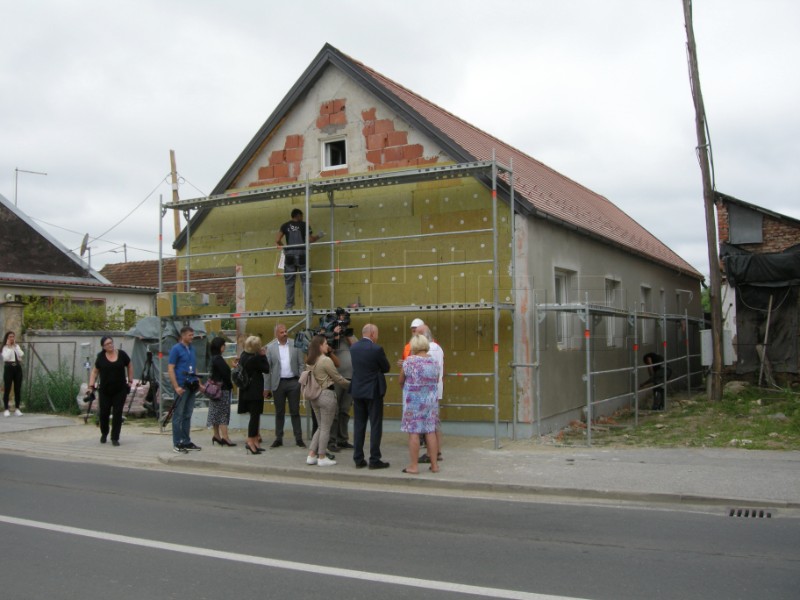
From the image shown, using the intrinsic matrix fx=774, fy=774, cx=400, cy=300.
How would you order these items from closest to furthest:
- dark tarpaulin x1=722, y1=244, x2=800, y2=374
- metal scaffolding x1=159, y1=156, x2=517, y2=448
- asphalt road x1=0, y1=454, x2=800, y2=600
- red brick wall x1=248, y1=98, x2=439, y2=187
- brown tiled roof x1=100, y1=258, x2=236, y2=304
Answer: asphalt road x1=0, y1=454, x2=800, y2=600 < metal scaffolding x1=159, y1=156, x2=517, y2=448 < red brick wall x1=248, y1=98, x2=439, y2=187 < dark tarpaulin x1=722, y1=244, x2=800, y2=374 < brown tiled roof x1=100, y1=258, x2=236, y2=304

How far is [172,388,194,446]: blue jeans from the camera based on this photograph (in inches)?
435

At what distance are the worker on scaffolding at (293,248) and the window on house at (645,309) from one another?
8.75 metres

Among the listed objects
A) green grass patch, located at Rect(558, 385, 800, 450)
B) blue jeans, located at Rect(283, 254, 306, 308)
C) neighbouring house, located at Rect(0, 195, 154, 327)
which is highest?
neighbouring house, located at Rect(0, 195, 154, 327)

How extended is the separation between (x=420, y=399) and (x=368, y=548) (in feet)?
10.7

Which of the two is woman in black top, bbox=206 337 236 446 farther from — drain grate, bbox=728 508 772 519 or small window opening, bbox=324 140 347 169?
drain grate, bbox=728 508 772 519

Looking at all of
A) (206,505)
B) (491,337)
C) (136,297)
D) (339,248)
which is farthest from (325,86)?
(136,297)

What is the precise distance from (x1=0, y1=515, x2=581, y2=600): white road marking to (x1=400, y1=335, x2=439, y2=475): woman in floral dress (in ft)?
11.8

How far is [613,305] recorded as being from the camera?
1595 centimetres

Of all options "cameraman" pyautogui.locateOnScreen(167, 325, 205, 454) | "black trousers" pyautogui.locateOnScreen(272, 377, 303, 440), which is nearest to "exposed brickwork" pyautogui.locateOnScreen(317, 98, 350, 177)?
"black trousers" pyautogui.locateOnScreen(272, 377, 303, 440)

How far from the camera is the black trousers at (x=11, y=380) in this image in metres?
15.6

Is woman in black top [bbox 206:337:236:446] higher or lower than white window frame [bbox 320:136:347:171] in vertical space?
lower

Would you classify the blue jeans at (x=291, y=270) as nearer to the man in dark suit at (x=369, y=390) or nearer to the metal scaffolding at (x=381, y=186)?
the metal scaffolding at (x=381, y=186)

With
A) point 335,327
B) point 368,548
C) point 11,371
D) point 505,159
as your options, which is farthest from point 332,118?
point 368,548

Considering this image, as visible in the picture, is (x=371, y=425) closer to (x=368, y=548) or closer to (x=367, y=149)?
(x=368, y=548)
